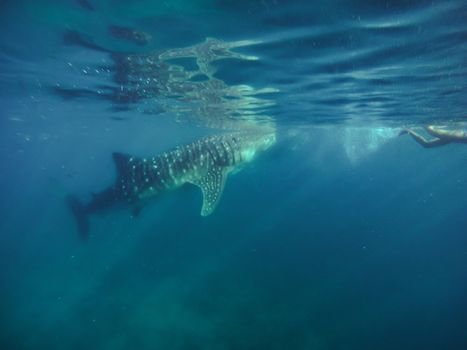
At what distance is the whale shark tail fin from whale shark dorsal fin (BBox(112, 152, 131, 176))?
2.36 metres

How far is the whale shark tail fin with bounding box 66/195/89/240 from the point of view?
1261 cm

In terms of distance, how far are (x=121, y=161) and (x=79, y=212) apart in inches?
119

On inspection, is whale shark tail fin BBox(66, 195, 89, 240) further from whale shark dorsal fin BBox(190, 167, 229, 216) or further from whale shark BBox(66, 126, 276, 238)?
whale shark dorsal fin BBox(190, 167, 229, 216)

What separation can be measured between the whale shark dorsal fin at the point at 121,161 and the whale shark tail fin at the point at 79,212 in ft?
A: 7.75

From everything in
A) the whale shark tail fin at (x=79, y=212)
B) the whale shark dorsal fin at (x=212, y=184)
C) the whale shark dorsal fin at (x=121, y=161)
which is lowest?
the whale shark tail fin at (x=79, y=212)

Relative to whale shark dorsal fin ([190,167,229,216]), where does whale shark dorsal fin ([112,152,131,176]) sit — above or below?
above

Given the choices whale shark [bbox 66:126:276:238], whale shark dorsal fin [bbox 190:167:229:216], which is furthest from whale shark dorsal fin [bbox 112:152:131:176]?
whale shark dorsal fin [bbox 190:167:229:216]

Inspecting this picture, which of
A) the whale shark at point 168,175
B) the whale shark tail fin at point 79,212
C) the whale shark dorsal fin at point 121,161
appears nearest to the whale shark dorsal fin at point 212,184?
the whale shark at point 168,175

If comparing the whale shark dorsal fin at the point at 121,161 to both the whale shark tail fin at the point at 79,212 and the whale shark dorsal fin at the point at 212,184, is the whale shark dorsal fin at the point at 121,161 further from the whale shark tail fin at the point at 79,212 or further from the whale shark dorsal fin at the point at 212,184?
the whale shark dorsal fin at the point at 212,184

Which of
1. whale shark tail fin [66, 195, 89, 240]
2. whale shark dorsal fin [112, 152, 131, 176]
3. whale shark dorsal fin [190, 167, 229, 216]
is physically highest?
whale shark dorsal fin [112, 152, 131, 176]

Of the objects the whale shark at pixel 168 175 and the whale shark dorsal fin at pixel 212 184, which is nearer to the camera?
the whale shark at pixel 168 175

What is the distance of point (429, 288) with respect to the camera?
109ft

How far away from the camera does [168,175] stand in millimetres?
12039

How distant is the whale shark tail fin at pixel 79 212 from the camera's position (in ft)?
41.4
